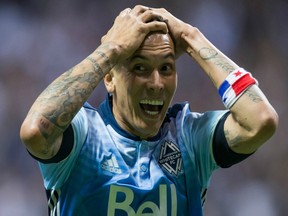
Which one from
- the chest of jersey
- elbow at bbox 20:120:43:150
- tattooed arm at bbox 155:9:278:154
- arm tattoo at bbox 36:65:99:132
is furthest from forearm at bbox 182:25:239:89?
elbow at bbox 20:120:43:150

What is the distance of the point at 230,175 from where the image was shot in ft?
15.0

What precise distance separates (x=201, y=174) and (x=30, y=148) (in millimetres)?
706

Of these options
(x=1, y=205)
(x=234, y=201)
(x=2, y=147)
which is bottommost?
(x=234, y=201)

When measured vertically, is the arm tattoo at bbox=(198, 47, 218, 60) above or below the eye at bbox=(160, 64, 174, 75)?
above

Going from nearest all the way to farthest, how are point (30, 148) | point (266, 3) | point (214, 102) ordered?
1. point (30, 148)
2. point (214, 102)
3. point (266, 3)

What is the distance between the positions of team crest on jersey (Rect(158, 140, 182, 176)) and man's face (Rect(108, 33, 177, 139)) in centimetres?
8

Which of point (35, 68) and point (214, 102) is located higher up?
point (35, 68)

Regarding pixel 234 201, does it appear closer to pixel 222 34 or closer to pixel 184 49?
pixel 222 34

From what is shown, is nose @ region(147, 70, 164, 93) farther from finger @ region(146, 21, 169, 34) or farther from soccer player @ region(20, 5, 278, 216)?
finger @ region(146, 21, 169, 34)

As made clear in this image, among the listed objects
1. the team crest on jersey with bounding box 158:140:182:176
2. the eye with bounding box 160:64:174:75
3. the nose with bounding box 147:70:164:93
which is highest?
the eye with bounding box 160:64:174:75

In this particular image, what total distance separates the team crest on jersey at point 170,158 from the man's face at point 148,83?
0.25 feet

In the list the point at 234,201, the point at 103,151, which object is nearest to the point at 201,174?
the point at 103,151

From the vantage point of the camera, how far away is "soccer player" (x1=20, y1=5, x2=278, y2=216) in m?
2.41

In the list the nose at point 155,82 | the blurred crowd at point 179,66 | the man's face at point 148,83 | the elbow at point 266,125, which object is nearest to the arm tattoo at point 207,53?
the man's face at point 148,83
